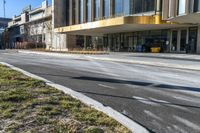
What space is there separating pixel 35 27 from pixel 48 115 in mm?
100292

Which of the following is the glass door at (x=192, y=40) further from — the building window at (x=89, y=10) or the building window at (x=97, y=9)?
the building window at (x=89, y=10)

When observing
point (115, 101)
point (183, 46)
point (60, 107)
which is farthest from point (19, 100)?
point (183, 46)

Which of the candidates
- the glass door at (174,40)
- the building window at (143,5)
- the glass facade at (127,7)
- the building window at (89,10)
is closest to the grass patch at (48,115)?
the glass door at (174,40)

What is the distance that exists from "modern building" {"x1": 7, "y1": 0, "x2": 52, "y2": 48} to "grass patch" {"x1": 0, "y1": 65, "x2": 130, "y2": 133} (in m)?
79.4

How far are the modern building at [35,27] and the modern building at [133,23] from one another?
1254 cm

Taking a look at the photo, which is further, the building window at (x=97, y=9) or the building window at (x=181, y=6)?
the building window at (x=97, y=9)

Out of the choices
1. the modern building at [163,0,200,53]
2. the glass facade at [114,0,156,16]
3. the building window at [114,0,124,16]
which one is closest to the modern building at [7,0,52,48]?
the building window at [114,0,124,16]

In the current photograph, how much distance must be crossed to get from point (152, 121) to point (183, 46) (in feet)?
137

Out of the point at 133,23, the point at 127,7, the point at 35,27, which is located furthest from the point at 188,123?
the point at 35,27

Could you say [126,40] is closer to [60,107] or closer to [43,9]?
[43,9]

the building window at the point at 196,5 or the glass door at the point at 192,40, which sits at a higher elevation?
the building window at the point at 196,5

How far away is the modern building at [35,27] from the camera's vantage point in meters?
92.1

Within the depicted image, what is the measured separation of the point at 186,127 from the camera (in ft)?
21.2

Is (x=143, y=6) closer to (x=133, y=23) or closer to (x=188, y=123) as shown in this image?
(x=133, y=23)
